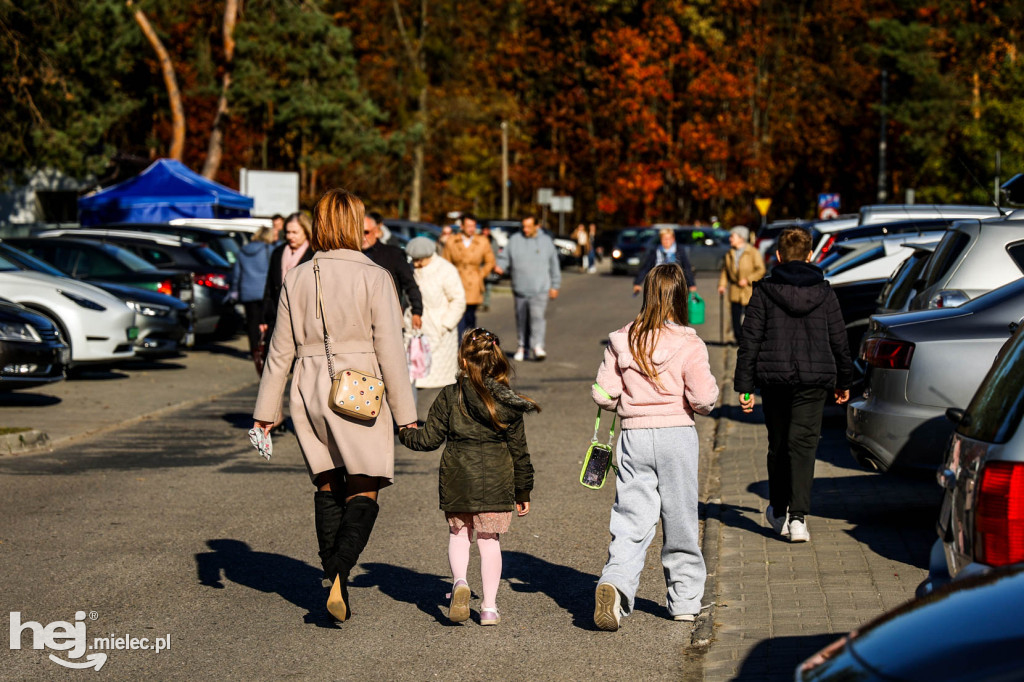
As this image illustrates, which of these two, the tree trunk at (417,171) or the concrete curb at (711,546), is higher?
the tree trunk at (417,171)

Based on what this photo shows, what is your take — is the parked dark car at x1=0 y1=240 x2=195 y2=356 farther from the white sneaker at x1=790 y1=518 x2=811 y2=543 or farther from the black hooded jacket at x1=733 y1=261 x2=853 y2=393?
the white sneaker at x1=790 y1=518 x2=811 y2=543

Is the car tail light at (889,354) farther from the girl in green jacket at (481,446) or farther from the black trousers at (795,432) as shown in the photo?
the girl in green jacket at (481,446)

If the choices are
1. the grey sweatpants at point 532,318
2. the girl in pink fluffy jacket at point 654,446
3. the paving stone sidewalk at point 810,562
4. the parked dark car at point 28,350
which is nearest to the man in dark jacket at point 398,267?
the paving stone sidewalk at point 810,562

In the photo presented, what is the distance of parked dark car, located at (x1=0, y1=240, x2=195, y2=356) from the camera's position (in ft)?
53.8

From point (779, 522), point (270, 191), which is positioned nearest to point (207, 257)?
point (270, 191)

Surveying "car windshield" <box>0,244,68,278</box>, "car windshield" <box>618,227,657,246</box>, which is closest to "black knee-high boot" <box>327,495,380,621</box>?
"car windshield" <box>0,244,68,278</box>

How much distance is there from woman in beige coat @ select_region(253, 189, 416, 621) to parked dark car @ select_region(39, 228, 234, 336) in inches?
550

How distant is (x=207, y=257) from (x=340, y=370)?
15.6m

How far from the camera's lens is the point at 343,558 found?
5902 millimetres

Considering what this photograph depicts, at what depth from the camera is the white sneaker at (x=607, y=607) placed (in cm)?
579

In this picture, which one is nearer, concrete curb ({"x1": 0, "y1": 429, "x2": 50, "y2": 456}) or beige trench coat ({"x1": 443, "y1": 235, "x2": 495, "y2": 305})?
concrete curb ({"x1": 0, "y1": 429, "x2": 50, "y2": 456})

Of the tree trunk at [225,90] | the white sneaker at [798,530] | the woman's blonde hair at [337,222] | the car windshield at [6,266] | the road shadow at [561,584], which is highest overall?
the tree trunk at [225,90]

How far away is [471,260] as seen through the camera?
56.5 ft

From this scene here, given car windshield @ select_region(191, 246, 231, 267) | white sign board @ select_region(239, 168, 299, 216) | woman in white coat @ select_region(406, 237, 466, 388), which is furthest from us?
white sign board @ select_region(239, 168, 299, 216)
